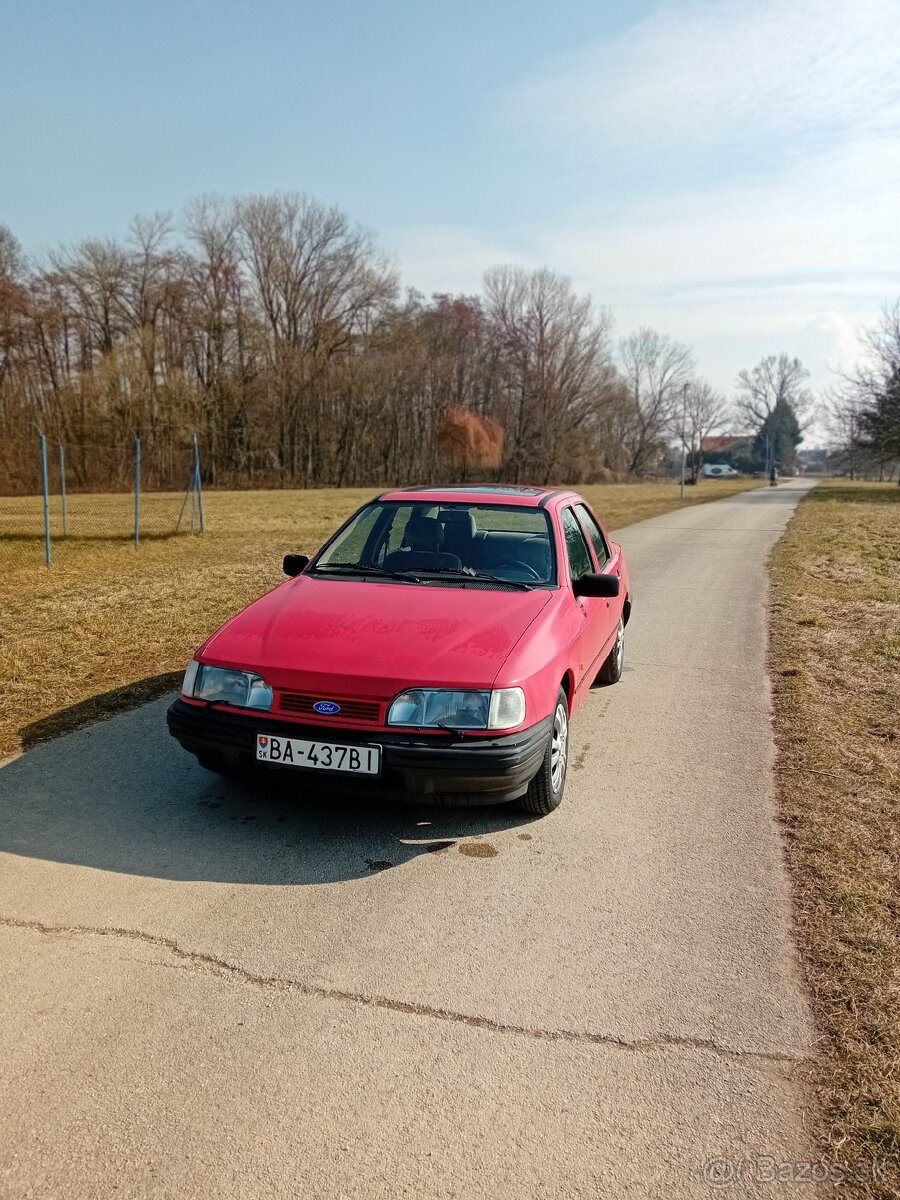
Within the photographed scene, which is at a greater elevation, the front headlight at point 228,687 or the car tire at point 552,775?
the front headlight at point 228,687

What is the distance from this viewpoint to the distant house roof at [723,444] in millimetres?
108812

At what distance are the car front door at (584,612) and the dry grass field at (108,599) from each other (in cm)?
322

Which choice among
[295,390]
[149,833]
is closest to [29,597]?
[149,833]

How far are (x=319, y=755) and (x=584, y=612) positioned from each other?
2.04m

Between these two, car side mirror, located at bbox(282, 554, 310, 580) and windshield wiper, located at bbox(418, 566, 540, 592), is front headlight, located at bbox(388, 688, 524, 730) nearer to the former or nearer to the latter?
windshield wiper, located at bbox(418, 566, 540, 592)

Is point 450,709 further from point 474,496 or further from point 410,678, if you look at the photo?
point 474,496

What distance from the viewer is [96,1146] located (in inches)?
84.2

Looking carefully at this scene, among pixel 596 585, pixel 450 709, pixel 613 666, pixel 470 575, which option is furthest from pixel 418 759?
pixel 613 666

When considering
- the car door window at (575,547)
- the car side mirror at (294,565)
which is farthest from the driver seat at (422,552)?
the car door window at (575,547)

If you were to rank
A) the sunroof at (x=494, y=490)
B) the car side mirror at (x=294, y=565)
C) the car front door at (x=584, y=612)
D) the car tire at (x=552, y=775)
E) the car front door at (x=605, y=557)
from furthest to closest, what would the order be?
1. the car front door at (x=605, y=557)
2. the sunroof at (x=494, y=490)
3. the car side mirror at (x=294, y=565)
4. the car front door at (x=584, y=612)
5. the car tire at (x=552, y=775)

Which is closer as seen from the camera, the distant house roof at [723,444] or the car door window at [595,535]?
the car door window at [595,535]

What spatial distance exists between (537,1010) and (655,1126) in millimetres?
546

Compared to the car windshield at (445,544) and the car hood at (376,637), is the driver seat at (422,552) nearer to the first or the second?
the car windshield at (445,544)

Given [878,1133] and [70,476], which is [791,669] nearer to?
[878,1133]
